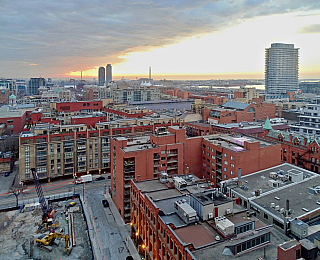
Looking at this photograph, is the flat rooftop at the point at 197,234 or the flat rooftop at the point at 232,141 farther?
the flat rooftop at the point at 232,141

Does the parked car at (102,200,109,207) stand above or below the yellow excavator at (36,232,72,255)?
above

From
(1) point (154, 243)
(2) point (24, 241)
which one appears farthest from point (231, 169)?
(2) point (24, 241)

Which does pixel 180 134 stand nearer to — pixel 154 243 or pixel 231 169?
pixel 231 169

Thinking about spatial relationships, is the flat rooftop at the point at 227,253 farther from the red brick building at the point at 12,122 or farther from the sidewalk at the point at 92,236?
the red brick building at the point at 12,122

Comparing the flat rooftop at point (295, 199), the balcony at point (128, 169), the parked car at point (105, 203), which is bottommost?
the parked car at point (105, 203)

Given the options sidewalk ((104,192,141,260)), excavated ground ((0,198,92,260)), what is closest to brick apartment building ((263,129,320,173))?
sidewalk ((104,192,141,260))

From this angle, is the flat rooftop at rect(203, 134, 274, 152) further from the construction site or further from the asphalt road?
the construction site

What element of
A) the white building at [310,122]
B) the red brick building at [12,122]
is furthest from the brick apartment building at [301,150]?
the red brick building at [12,122]
